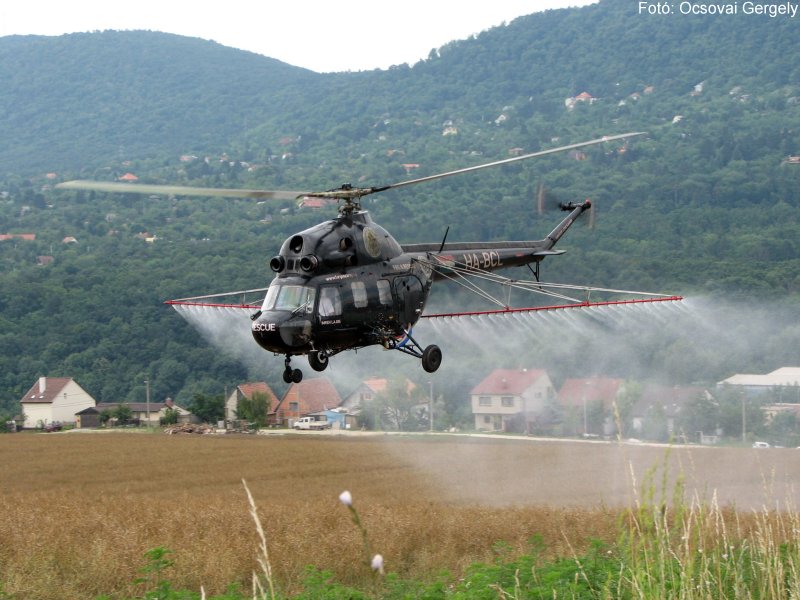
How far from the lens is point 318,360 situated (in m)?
18.7

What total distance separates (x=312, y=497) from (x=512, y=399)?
600 inches

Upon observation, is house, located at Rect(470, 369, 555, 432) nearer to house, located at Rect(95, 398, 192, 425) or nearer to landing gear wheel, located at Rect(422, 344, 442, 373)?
→ landing gear wheel, located at Rect(422, 344, 442, 373)

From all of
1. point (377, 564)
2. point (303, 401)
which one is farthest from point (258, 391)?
point (377, 564)

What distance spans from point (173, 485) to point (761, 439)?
21.1m

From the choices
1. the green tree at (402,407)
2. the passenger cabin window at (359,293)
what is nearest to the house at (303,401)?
the green tree at (402,407)

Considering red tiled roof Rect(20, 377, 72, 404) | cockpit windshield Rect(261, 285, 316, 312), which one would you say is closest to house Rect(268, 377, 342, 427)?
red tiled roof Rect(20, 377, 72, 404)

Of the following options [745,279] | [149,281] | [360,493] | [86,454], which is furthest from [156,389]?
[360,493]

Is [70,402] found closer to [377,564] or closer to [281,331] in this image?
[281,331]

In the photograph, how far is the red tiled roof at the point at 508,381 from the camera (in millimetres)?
43812

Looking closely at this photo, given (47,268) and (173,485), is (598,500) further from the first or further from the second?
(47,268)

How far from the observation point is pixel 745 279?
199 ft

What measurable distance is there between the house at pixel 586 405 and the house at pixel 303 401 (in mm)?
14352

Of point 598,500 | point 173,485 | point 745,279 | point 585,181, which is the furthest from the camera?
point 585,181

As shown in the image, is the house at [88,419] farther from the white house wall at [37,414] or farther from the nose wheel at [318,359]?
the nose wheel at [318,359]
